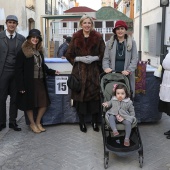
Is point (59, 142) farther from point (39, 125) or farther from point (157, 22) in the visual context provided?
point (157, 22)

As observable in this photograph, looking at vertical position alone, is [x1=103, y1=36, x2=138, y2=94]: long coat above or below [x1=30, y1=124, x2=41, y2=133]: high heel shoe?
above

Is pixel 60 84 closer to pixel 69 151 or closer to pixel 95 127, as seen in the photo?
pixel 95 127

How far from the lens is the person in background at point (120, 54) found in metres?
4.78

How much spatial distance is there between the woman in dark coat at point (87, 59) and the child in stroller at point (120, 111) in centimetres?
81

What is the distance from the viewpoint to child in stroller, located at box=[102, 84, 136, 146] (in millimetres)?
3992

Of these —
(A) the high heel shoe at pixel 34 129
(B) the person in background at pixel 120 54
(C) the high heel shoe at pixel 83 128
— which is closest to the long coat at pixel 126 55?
(B) the person in background at pixel 120 54

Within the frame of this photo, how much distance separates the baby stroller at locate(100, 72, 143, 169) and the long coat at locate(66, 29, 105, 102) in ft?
0.80

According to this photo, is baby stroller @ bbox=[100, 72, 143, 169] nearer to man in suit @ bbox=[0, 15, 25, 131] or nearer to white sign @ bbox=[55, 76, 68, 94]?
white sign @ bbox=[55, 76, 68, 94]

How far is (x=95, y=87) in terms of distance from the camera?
5.06 m

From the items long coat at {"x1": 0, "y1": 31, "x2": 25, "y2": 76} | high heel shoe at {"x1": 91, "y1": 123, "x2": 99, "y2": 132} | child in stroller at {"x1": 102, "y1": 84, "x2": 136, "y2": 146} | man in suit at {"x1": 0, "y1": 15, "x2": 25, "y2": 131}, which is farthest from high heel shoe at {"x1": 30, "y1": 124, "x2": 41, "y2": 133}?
child in stroller at {"x1": 102, "y1": 84, "x2": 136, "y2": 146}

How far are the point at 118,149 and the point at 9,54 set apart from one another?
7.98 feet

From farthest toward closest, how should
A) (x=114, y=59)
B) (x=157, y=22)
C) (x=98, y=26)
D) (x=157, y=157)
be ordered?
(x=98, y=26) → (x=157, y=22) → (x=114, y=59) → (x=157, y=157)

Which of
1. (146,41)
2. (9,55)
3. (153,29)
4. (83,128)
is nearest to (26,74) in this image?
(9,55)

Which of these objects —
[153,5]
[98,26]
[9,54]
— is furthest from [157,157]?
[98,26]
